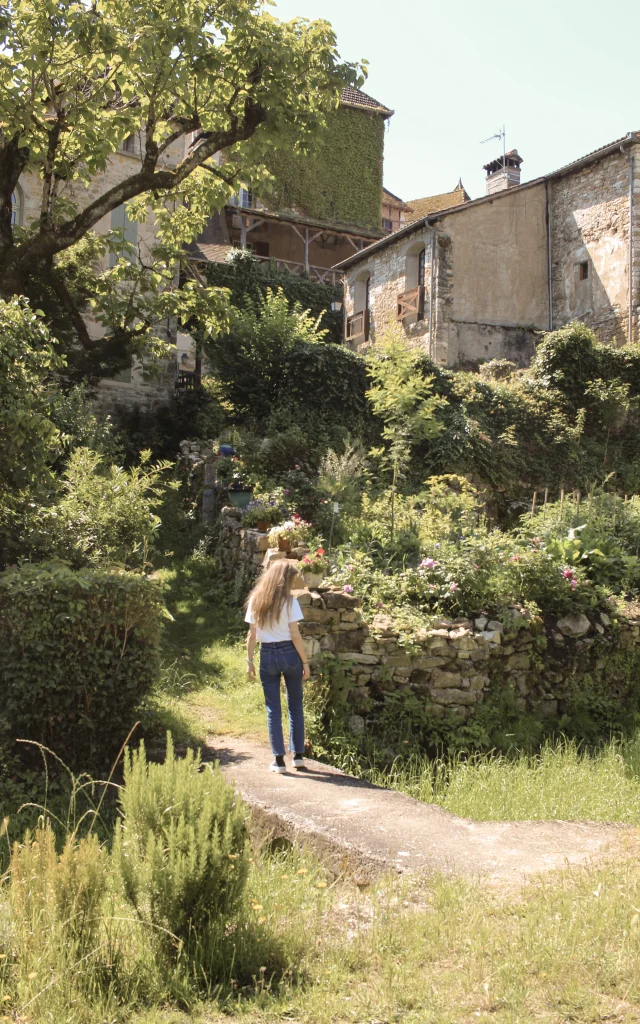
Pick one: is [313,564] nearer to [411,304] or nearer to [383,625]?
[383,625]

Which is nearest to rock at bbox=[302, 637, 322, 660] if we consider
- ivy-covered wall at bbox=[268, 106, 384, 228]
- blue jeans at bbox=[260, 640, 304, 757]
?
blue jeans at bbox=[260, 640, 304, 757]

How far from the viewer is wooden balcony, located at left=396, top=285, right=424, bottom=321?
21.8 m

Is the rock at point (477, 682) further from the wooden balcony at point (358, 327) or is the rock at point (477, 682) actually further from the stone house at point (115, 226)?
the wooden balcony at point (358, 327)

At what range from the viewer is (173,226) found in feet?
35.8

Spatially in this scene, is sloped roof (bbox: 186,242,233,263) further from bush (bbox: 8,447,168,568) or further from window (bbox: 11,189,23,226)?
bush (bbox: 8,447,168,568)

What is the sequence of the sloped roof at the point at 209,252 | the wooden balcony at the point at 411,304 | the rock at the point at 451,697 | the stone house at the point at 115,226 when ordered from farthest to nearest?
the sloped roof at the point at 209,252
the wooden balcony at the point at 411,304
the stone house at the point at 115,226
the rock at the point at 451,697

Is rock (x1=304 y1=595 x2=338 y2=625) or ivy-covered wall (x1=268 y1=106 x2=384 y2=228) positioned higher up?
ivy-covered wall (x1=268 y1=106 x2=384 y2=228)

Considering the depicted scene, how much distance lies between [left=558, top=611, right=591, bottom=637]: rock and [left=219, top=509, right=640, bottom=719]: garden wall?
0.01 metres

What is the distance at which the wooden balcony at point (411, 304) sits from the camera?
21.8 metres

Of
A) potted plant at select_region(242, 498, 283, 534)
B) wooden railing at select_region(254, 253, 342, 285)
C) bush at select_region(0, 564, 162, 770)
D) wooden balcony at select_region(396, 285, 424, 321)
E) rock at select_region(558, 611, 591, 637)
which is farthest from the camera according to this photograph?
wooden railing at select_region(254, 253, 342, 285)

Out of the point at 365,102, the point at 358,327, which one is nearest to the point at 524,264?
the point at 358,327

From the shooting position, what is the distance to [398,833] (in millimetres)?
4707

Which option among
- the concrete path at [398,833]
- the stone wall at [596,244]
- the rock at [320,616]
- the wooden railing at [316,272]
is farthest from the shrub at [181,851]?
the wooden railing at [316,272]

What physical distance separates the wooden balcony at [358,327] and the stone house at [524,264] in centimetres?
190
